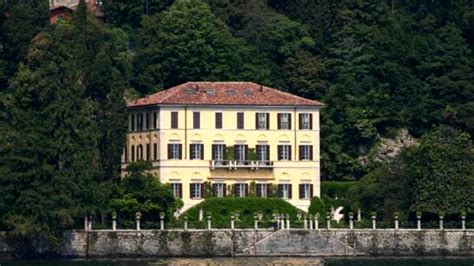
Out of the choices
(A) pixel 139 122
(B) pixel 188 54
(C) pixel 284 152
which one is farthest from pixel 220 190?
(B) pixel 188 54

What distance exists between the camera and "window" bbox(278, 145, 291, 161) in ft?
474

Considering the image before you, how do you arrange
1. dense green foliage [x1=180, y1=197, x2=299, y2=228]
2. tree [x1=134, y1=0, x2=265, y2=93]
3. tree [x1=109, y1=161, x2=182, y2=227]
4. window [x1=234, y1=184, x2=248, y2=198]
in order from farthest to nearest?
tree [x1=134, y1=0, x2=265, y2=93]
window [x1=234, y1=184, x2=248, y2=198]
dense green foliage [x1=180, y1=197, x2=299, y2=228]
tree [x1=109, y1=161, x2=182, y2=227]

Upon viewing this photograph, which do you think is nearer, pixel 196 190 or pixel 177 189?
pixel 177 189

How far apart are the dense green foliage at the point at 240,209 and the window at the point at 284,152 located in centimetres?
313

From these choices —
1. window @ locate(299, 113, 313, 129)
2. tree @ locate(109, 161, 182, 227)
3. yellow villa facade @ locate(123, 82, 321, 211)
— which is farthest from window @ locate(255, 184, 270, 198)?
tree @ locate(109, 161, 182, 227)

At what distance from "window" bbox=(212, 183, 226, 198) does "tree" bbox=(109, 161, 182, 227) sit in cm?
612

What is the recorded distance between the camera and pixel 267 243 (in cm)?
13338

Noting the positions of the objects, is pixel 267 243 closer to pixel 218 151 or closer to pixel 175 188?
pixel 175 188

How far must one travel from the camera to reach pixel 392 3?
164 meters

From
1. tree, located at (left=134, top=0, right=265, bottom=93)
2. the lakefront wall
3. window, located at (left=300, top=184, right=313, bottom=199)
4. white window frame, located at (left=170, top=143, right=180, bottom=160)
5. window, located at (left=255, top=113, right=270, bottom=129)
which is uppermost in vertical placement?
tree, located at (left=134, top=0, right=265, bottom=93)

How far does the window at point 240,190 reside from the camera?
5640 inches

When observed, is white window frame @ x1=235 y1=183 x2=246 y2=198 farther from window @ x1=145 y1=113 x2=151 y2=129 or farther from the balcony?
window @ x1=145 y1=113 x2=151 y2=129

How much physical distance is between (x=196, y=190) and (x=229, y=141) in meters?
3.25

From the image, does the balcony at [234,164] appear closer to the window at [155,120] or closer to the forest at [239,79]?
the window at [155,120]
